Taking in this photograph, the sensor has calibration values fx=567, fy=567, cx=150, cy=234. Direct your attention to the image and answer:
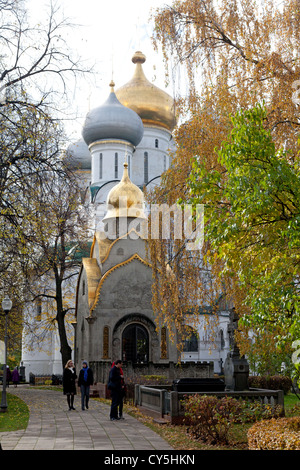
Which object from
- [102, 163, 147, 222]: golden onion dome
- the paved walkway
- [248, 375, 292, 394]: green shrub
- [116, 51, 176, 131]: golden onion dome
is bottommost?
[248, 375, 292, 394]: green shrub

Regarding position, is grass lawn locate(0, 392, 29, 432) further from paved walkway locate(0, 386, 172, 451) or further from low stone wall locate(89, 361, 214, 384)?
low stone wall locate(89, 361, 214, 384)

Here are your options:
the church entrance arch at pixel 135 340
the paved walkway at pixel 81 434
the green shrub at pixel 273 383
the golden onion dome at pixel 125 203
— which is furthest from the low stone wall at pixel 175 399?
the golden onion dome at pixel 125 203

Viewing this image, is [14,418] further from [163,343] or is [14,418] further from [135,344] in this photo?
[163,343]

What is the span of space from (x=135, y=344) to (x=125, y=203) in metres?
6.57

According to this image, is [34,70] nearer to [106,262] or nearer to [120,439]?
[120,439]

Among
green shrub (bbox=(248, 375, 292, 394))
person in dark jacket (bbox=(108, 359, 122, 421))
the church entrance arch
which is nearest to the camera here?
person in dark jacket (bbox=(108, 359, 122, 421))

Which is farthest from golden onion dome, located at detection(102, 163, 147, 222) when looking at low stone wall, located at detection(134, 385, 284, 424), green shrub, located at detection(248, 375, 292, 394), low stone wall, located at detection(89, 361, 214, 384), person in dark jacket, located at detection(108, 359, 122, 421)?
person in dark jacket, located at detection(108, 359, 122, 421)

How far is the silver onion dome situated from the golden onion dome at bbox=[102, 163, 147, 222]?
13.9 metres

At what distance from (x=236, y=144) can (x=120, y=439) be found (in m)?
5.54

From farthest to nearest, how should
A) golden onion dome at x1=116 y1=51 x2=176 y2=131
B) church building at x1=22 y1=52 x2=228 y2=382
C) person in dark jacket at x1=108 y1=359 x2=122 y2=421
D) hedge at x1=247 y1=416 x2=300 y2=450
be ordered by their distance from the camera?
golden onion dome at x1=116 y1=51 x2=176 y2=131 → church building at x1=22 y1=52 x2=228 y2=382 → person in dark jacket at x1=108 y1=359 x2=122 y2=421 → hedge at x1=247 y1=416 x2=300 y2=450

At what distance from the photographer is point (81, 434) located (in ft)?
33.6

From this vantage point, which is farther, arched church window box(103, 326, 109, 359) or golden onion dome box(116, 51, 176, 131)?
golden onion dome box(116, 51, 176, 131)

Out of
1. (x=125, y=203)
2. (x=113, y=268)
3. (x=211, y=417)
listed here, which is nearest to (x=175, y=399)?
(x=211, y=417)

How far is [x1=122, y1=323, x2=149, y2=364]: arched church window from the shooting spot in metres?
22.8
